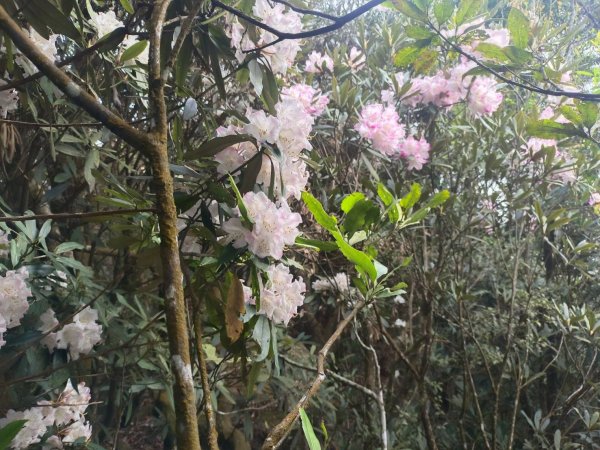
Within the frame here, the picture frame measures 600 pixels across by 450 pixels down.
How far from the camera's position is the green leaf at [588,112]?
77 centimetres

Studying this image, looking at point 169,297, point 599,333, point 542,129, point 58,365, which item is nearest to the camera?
point 169,297

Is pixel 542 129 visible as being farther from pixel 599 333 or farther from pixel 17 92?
pixel 599 333

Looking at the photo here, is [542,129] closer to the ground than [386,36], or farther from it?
closer to the ground

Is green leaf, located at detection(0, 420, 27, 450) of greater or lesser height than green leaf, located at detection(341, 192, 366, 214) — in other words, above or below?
below

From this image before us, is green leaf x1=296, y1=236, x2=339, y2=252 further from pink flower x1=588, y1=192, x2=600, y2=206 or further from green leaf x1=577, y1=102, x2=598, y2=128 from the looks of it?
pink flower x1=588, y1=192, x2=600, y2=206

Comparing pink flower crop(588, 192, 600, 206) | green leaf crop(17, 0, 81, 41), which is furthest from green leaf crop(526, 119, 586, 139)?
pink flower crop(588, 192, 600, 206)

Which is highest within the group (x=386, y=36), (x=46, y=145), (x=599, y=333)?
(x=386, y=36)

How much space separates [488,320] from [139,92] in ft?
6.89

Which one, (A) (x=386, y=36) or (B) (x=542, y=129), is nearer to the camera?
(B) (x=542, y=129)

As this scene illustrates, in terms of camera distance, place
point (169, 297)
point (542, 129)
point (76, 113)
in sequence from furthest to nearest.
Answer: point (76, 113), point (542, 129), point (169, 297)

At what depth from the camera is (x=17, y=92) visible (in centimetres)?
107

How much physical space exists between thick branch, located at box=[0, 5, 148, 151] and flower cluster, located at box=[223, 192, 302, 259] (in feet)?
0.92

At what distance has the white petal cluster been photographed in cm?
86

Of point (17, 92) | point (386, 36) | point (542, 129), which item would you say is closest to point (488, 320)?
point (386, 36)
